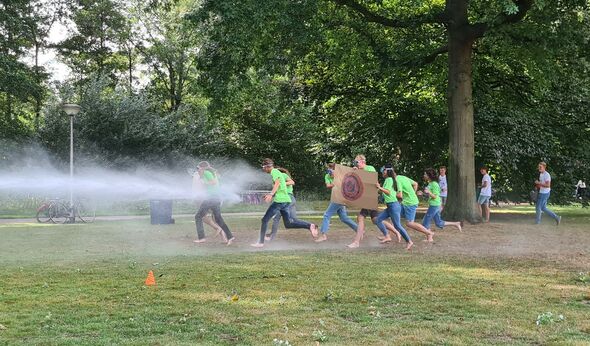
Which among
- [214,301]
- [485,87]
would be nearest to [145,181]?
[485,87]

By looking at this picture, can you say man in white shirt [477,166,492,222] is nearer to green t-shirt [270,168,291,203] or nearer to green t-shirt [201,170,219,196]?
green t-shirt [270,168,291,203]

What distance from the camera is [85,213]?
24469 millimetres

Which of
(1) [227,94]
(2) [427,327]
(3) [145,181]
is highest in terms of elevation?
(1) [227,94]

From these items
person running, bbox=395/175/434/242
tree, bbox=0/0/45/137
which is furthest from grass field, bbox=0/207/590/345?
tree, bbox=0/0/45/137

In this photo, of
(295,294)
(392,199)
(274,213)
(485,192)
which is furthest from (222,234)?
(485,192)

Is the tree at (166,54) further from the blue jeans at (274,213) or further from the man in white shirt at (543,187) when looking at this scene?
the blue jeans at (274,213)

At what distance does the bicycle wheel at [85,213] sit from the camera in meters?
22.5

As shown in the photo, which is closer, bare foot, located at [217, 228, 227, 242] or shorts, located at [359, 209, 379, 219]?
shorts, located at [359, 209, 379, 219]

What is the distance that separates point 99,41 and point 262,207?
2119 cm

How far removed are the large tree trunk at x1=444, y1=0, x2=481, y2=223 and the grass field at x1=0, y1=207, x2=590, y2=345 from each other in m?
5.04

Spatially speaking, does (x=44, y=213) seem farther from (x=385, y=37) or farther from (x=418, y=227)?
(x=418, y=227)

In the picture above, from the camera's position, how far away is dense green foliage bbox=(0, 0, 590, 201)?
60.1 feet

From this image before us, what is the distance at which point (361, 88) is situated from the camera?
26750 millimetres

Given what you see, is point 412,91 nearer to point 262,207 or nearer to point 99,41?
point 262,207
